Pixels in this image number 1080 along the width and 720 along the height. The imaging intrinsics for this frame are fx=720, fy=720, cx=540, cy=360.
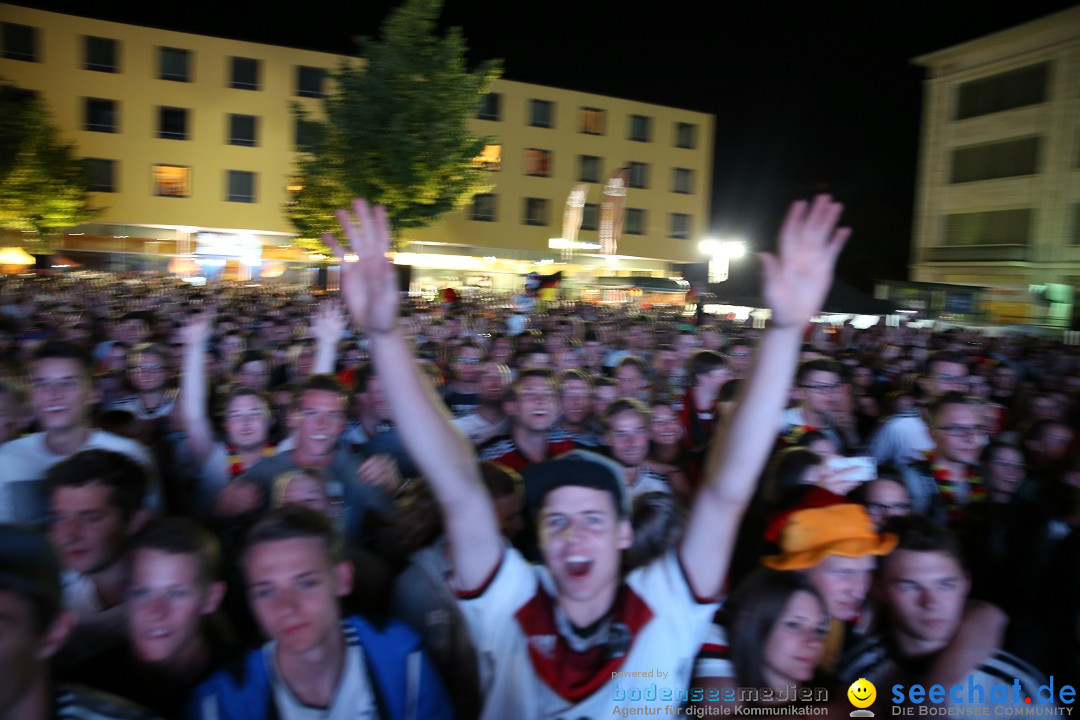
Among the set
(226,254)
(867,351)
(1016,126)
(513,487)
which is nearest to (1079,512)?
(513,487)

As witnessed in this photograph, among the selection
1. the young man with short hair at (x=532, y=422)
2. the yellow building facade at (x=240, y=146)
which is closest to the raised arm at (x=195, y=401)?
the young man with short hair at (x=532, y=422)

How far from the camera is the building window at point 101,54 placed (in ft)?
114

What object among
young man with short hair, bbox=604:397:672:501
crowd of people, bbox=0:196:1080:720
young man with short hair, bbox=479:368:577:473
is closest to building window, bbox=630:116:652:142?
Result: young man with short hair, bbox=479:368:577:473

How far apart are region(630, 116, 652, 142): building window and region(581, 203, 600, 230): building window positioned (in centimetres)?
518

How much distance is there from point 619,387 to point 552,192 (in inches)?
1447

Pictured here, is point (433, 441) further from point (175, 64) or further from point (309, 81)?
point (175, 64)

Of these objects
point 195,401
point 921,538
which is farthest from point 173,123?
point 921,538

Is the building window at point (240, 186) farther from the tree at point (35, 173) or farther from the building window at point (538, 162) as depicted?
the building window at point (538, 162)

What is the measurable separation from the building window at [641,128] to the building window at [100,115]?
27.9 m

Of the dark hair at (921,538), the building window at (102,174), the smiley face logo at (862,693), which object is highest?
the building window at (102,174)

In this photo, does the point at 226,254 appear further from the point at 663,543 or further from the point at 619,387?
the point at 663,543

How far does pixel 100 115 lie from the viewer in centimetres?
3544

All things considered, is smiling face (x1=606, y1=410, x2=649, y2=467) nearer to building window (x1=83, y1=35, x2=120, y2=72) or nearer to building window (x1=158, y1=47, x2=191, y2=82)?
building window (x1=158, y1=47, x2=191, y2=82)

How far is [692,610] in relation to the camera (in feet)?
7.47
